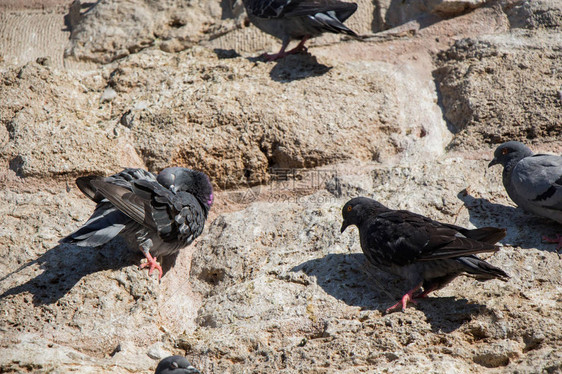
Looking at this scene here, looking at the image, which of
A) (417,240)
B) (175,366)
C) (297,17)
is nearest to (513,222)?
(417,240)

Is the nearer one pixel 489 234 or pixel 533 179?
pixel 489 234

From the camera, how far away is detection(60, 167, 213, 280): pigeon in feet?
13.4

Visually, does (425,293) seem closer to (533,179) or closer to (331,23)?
(533,179)

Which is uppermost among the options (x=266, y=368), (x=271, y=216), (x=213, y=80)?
(x=213, y=80)

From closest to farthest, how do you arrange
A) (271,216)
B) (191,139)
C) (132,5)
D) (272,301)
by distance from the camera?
(272,301)
(271,216)
(191,139)
(132,5)

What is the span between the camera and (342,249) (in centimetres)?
424

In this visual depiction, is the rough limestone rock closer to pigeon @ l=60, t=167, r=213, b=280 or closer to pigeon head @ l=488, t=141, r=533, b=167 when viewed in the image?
pigeon head @ l=488, t=141, r=533, b=167

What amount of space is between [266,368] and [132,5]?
164 inches

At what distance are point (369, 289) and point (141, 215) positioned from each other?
62.5 inches

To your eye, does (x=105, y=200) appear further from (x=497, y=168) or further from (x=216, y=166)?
(x=497, y=168)

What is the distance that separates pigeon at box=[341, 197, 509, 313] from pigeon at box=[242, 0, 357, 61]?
2.14m

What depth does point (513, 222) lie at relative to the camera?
14.0ft

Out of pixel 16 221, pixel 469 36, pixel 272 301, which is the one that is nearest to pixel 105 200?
pixel 16 221

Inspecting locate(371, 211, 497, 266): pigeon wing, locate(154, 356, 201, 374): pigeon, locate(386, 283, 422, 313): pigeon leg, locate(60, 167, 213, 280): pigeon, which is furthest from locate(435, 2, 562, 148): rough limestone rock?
locate(154, 356, 201, 374): pigeon
